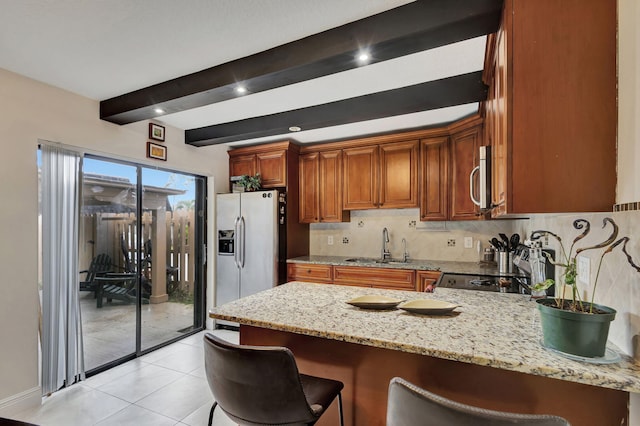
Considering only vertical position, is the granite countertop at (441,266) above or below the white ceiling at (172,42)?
below

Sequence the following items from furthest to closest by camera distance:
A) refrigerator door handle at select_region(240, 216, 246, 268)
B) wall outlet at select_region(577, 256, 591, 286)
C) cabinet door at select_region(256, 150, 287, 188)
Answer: cabinet door at select_region(256, 150, 287, 188) → refrigerator door handle at select_region(240, 216, 246, 268) → wall outlet at select_region(577, 256, 591, 286)

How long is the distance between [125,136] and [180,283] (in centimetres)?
186

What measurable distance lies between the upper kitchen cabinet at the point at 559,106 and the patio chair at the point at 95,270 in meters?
3.41

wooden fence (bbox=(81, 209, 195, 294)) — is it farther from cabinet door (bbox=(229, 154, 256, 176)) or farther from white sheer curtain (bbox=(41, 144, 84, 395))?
cabinet door (bbox=(229, 154, 256, 176))

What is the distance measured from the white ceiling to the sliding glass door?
95cm

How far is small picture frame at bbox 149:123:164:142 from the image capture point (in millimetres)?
3158

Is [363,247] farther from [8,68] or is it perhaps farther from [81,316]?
[8,68]

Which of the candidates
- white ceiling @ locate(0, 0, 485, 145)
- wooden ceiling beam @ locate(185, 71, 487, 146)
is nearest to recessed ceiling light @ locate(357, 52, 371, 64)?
white ceiling @ locate(0, 0, 485, 145)

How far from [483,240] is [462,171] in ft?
2.96

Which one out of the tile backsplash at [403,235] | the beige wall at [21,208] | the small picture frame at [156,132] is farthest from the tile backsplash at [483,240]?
the beige wall at [21,208]

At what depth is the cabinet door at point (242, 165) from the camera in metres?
4.12

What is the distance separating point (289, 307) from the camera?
5.19ft

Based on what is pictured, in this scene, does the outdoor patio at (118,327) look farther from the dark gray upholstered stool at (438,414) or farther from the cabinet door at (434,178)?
the cabinet door at (434,178)

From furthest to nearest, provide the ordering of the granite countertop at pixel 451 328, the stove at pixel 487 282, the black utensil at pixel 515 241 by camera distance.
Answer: the black utensil at pixel 515 241 < the stove at pixel 487 282 < the granite countertop at pixel 451 328
